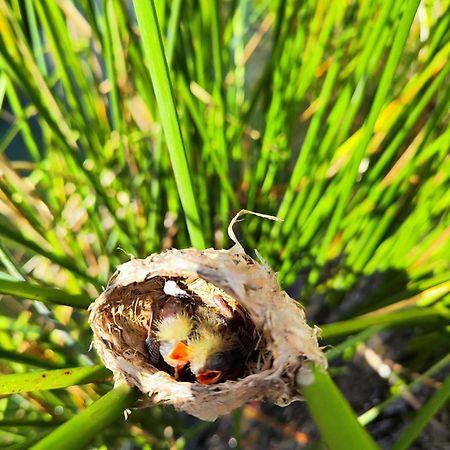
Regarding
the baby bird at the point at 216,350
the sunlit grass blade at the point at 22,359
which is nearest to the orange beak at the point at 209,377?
the baby bird at the point at 216,350

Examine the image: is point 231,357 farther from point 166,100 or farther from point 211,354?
point 166,100

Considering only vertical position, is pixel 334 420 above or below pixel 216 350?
below

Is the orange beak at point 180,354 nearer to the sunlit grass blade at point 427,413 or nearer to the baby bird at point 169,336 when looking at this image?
the baby bird at point 169,336

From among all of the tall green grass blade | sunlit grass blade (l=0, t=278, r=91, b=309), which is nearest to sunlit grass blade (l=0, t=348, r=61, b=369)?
sunlit grass blade (l=0, t=278, r=91, b=309)

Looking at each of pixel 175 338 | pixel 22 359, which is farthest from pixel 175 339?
pixel 22 359

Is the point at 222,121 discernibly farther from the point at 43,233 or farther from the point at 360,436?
the point at 360,436

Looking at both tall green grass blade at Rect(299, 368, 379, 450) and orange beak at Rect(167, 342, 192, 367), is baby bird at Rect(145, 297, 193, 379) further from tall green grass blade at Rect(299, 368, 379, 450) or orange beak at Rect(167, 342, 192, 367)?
tall green grass blade at Rect(299, 368, 379, 450)
